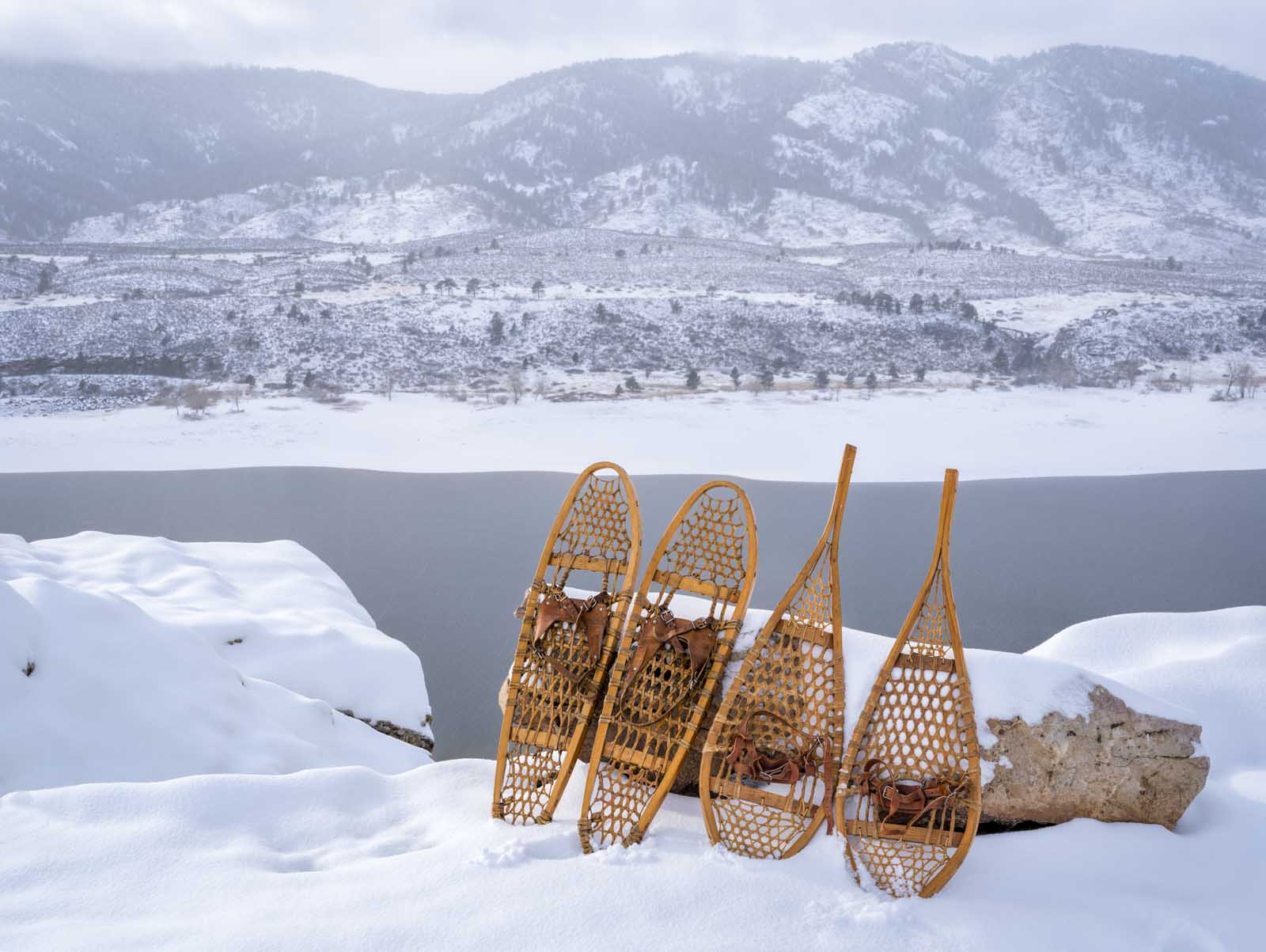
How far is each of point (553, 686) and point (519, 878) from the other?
2.38ft

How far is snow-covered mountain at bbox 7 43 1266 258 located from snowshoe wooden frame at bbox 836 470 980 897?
32674 mm

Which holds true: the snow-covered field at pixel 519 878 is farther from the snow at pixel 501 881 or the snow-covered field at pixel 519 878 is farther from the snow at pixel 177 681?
the snow at pixel 177 681

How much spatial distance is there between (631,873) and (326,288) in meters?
19.4

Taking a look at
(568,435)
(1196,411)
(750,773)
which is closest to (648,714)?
(750,773)

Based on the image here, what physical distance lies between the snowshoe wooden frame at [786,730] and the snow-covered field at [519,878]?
3.2 inches

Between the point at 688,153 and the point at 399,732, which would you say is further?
the point at 688,153

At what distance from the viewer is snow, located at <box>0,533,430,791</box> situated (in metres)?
2.82

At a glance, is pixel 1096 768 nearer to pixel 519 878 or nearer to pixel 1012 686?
pixel 1012 686

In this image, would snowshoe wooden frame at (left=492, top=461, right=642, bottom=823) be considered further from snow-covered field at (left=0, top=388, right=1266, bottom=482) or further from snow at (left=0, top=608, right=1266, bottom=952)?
snow-covered field at (left=0, top=388, right=1266, bottom=482)

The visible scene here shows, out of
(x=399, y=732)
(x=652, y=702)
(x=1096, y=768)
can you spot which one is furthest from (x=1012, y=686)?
(x=399, y=732)

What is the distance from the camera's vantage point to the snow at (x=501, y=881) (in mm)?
1718

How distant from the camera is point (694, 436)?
38.8 ft

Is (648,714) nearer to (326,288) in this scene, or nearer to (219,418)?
(219,418)

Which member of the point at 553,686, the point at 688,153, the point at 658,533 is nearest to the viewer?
the point at 553,686
